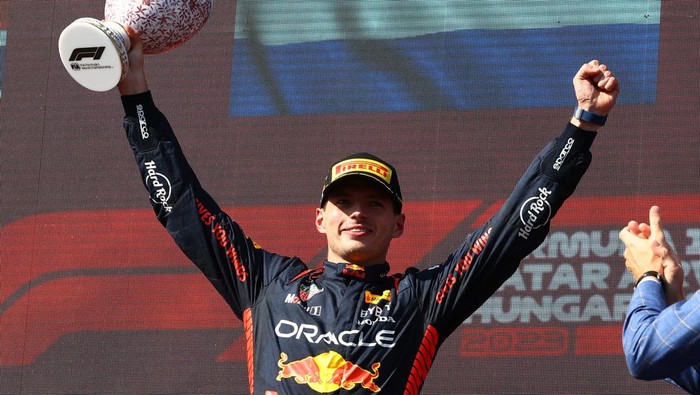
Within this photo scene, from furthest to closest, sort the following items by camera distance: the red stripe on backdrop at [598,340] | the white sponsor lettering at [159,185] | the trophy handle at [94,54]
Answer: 1. the red stripe on backdrop at [598,340]
2. the white sponsor lettering at [159,185]
3. the trophy handle at [94,54]

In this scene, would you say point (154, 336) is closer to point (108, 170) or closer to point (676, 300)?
point (108, 170)

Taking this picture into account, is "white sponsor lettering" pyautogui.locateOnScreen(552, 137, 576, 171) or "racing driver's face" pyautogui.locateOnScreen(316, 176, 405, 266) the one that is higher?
"white sponsor lettering" pyautogui.locateOnScreen(552, 137, 576, 171)

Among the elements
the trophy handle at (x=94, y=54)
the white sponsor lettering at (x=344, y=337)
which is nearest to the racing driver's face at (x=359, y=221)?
the white sponsor lettering at (x=344, y=337)

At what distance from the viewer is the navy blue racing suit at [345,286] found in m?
2.80

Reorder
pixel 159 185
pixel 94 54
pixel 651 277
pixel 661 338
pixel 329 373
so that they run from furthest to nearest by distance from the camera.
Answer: pixel 159 185 → pixel 94 54 → pixel 329 373 → pixel 651 277 → pixel 661 338

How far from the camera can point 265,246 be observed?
4035 millimetres

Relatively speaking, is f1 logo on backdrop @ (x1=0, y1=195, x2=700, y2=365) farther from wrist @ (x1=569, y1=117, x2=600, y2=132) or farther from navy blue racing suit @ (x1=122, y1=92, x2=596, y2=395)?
wrist @ (x1=569, y1=117, x2=600, y2=132)

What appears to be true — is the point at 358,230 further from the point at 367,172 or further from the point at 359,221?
the point at 367,172

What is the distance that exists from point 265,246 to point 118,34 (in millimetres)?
1222

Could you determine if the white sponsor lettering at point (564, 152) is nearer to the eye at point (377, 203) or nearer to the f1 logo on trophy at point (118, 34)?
the eye at point (377, 203)

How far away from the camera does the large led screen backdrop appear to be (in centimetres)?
383

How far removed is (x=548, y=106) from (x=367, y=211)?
3.94ft

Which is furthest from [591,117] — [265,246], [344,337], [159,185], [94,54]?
[265,246]

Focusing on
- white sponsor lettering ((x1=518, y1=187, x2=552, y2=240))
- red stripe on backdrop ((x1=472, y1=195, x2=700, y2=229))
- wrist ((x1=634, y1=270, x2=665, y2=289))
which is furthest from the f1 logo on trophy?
red stripe on backdrop ((x1=472, y1=195, x2=700, y2=229))
